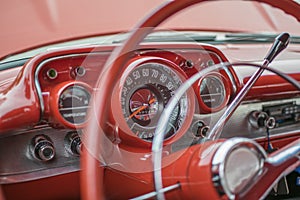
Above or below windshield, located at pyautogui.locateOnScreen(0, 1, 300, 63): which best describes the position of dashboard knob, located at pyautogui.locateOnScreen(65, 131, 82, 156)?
below

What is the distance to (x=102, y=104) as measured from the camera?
785 mm

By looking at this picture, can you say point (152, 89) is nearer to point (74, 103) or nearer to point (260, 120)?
point (74, 103)

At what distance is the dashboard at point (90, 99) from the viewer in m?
1.08

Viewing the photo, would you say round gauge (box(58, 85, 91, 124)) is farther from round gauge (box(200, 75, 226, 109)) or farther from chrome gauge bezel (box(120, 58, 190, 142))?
round gauge (box(200, 75, 226, 109))

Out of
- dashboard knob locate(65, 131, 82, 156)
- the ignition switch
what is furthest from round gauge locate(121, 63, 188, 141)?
the ignition switch

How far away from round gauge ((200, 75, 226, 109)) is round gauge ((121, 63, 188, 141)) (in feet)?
0.30

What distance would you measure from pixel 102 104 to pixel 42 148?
1.55 ft

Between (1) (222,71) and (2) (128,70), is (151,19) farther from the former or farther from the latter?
(1) (222,71)

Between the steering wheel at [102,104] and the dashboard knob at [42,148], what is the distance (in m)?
0.42

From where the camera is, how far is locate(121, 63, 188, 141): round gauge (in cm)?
110

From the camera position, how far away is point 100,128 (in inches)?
30.6

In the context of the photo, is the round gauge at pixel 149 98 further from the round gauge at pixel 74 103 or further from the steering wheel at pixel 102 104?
the steering wheel at pixel 102 104

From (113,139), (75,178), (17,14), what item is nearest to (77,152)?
(75,178)

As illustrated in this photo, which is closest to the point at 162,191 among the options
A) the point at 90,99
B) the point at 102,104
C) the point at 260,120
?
the point at 102,104
